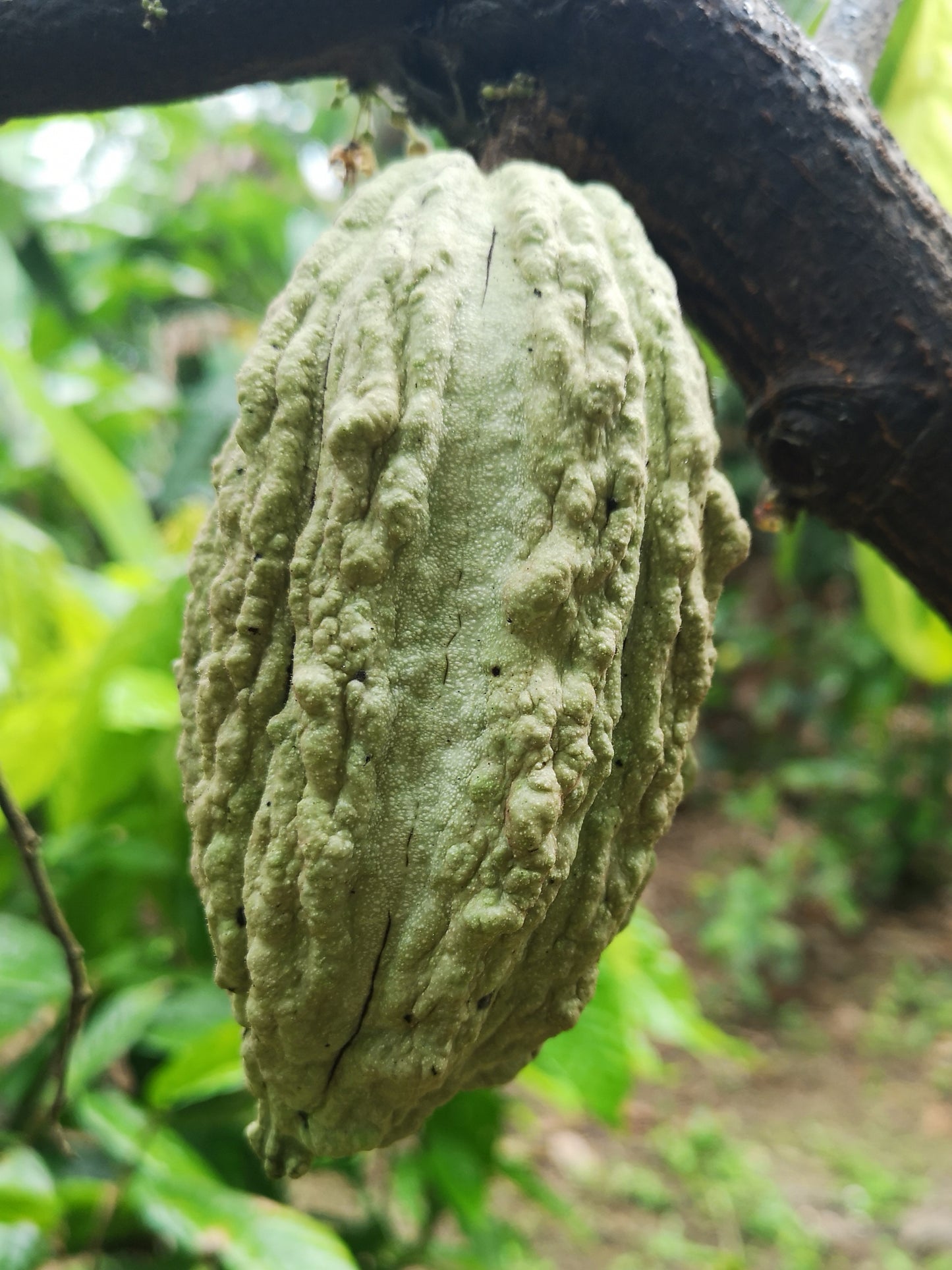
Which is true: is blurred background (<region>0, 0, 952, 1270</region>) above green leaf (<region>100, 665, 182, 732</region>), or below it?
below

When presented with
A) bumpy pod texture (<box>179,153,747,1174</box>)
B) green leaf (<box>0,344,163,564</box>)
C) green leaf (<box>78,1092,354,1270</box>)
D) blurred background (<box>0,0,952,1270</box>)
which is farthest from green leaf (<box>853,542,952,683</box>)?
green leaf (<box>0,344,163,564</box>)

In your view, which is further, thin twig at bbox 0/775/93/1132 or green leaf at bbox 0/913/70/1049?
green leaf at bbox 0/913/70/1049

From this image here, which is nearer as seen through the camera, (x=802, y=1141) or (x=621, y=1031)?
(x=621, y=1031)

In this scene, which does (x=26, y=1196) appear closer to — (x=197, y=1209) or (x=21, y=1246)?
(x=21, y=1246)

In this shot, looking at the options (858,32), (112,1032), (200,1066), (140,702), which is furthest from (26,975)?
(858,32)

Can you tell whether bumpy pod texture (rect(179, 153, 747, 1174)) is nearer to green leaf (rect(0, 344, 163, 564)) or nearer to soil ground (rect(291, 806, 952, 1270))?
soil ground (rect(291, 806, 952, 1270))
